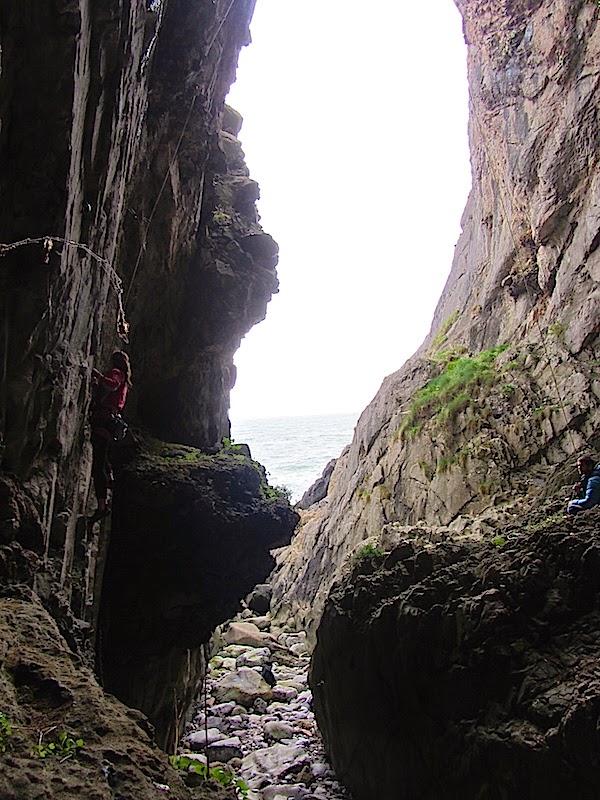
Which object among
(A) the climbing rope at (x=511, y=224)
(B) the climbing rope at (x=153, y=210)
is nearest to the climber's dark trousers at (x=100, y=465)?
(B) the climbing rope at (x=153, y=210)

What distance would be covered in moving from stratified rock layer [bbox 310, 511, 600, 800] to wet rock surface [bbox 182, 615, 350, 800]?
0.80 m

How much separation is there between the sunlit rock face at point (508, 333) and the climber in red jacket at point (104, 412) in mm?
7353

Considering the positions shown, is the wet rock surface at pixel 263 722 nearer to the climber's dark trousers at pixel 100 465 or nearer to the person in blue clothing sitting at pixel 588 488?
the climber's dark trousers at pixel 100 465

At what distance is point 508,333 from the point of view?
15.2m

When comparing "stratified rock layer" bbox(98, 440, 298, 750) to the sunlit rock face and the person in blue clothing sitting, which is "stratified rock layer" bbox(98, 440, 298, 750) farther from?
the person in blue clothing sitting

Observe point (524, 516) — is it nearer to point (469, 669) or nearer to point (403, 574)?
point (403, 574)

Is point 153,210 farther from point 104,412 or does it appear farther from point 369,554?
point 369,554

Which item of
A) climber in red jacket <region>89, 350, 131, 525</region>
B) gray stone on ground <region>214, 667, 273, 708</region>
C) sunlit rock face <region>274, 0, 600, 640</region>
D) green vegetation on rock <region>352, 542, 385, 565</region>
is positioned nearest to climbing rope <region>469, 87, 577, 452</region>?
sunlit rock face <region>274, 0, 600, 640</region>

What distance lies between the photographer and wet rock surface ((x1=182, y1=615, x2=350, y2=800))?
8.24 meters

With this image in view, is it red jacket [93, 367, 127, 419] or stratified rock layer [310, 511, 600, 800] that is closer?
stratified rock layer [310, 511, 600, 800]

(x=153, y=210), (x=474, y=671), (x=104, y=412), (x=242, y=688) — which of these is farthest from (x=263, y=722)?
(x=153, y=210)

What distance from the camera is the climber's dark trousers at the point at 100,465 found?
7.06 m

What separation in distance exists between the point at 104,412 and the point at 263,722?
7518mm

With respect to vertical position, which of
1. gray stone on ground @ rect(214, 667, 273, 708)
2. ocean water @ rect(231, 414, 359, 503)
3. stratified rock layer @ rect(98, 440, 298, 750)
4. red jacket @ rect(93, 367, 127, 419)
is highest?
red jacket @ rect(93, 367, 127, 419)
